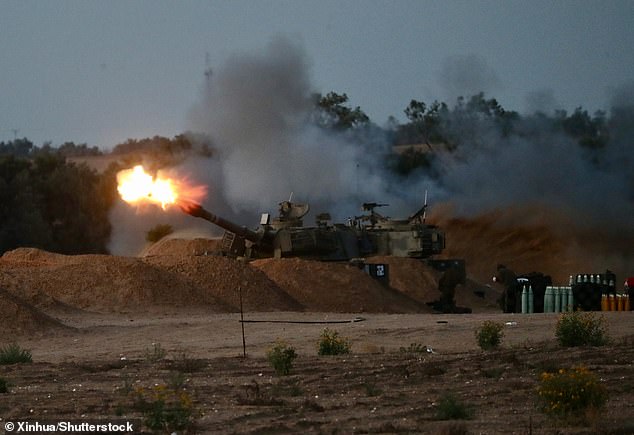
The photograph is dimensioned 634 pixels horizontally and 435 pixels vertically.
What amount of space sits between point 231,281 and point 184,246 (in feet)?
40.9

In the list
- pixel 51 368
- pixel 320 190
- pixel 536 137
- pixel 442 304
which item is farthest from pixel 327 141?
pixel 51 368

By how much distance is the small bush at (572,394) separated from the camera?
12742mm

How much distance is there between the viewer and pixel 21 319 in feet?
82.2

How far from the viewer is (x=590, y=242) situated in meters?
53.5

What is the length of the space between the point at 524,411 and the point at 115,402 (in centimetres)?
424

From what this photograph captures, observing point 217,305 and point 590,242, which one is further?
point 590,242

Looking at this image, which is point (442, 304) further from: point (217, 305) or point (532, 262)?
point (532, 262)

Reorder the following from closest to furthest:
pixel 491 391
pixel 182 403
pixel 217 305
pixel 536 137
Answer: pixel 182 403, pixel 491 391, pixel 217 305, pixel 536 137

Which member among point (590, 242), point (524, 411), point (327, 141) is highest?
point (327, 141)

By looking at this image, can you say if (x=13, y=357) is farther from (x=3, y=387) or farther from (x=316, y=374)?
(x=316, y=374)

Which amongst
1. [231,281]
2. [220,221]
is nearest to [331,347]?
[231,281]

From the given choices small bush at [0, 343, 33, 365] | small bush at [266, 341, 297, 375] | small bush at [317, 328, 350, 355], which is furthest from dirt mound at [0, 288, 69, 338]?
small bush at [266, 341, 297, 375]

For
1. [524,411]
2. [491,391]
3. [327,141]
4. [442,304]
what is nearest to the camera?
[524,411]

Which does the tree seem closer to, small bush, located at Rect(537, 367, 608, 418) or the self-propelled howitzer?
the self-propelled howitzer
